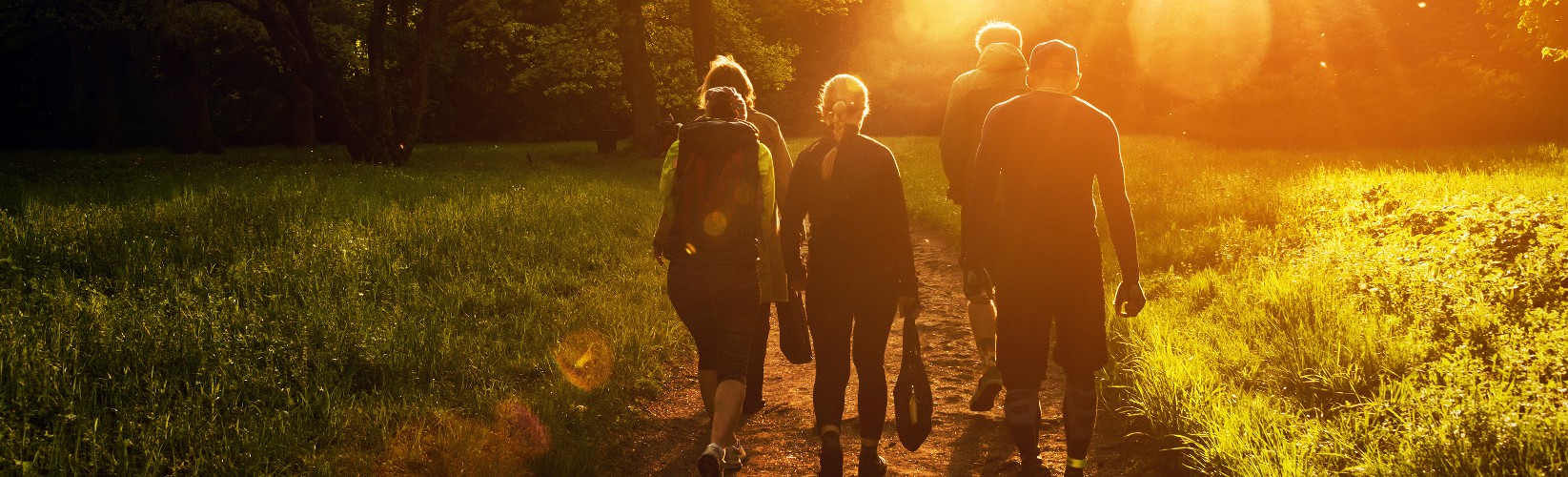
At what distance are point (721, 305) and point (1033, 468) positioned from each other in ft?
5.29

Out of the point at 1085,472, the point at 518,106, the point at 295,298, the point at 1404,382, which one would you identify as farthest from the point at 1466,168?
the point at 518,106

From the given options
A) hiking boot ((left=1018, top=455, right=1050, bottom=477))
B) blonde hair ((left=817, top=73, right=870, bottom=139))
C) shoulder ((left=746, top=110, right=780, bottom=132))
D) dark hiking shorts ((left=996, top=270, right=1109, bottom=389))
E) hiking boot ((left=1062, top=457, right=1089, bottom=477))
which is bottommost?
hiking boot ((left=1018, top=455, right=1050, bottom=477))

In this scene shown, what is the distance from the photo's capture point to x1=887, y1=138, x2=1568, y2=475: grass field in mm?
3768

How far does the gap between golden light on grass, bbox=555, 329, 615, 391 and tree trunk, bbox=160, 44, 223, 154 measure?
113ft

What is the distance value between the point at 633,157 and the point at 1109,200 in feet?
77.8

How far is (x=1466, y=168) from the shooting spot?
12.6 m

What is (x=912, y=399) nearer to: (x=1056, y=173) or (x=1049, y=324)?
(x=1049, y=324)

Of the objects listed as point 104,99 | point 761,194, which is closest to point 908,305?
point 761,194

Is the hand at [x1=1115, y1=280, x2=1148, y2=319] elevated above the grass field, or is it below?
above

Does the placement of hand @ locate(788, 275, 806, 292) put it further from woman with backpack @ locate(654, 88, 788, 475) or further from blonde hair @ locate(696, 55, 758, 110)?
blonde hair @ locate(696, 55, 758, 110)

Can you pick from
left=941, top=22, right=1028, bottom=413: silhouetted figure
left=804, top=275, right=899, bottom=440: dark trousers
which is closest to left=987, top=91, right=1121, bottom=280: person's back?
left=804, top=275, right=899, bottom=440: dark trousers

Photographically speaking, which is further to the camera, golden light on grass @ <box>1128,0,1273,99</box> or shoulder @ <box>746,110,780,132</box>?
golden light on grass @ <box>1128,0,1273,99</box>

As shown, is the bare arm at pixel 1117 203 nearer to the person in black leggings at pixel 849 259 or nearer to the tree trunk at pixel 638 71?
the person in black leggings at pixel 849 259

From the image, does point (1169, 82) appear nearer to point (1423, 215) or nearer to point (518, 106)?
point (1423, 215)
